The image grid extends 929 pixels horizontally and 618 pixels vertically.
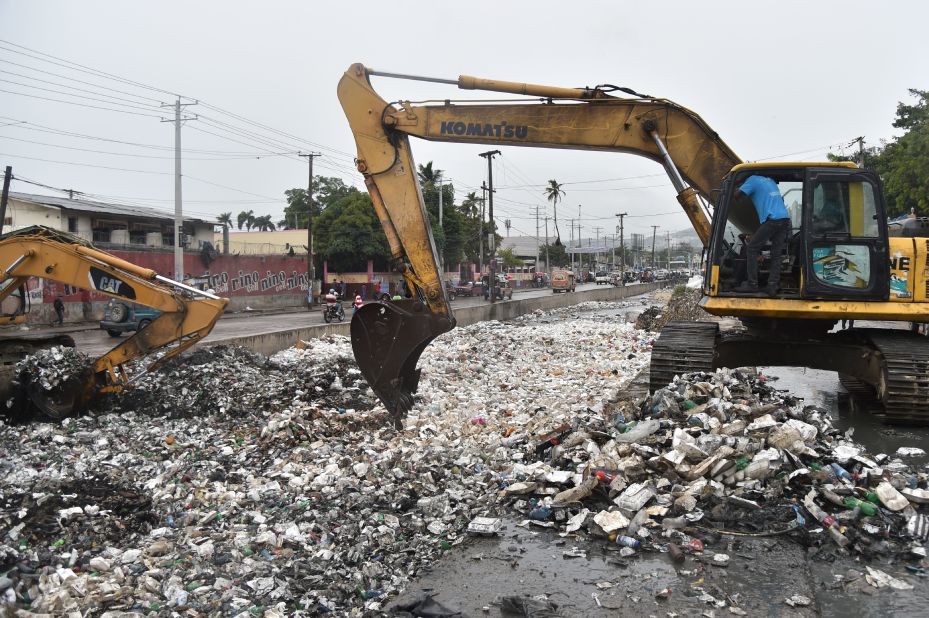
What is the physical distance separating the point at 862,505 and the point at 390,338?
4.10 meters

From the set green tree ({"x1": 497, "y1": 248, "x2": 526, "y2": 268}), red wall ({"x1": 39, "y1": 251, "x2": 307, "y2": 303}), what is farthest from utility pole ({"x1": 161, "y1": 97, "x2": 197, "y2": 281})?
green tree ({"x1": 497, "y1": 248, "x2": 526, "y2": 268})

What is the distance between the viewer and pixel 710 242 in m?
7.21

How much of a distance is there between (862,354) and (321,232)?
38332 millimetres

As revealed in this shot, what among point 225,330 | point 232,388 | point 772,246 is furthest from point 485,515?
point 225,330

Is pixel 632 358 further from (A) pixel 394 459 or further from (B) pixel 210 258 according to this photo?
(B) pixel 210 258

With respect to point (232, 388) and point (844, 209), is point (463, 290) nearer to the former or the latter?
point (232, 388)

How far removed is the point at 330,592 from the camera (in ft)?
12.9

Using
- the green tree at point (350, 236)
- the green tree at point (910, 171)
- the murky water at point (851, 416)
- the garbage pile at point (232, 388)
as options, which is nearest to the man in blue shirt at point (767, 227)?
the murky water at point (851, 416)

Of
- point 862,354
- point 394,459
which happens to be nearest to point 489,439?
point 394,459

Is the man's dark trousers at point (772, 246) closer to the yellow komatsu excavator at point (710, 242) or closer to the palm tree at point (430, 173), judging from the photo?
the yellow komatsu excavator at point (710, 242)

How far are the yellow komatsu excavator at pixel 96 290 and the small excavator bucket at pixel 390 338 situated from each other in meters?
2.36

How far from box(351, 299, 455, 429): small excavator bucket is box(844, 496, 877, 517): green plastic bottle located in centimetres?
360

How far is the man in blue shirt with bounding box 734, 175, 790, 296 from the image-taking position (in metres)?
6.66

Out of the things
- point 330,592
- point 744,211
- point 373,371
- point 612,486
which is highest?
point 744,211
